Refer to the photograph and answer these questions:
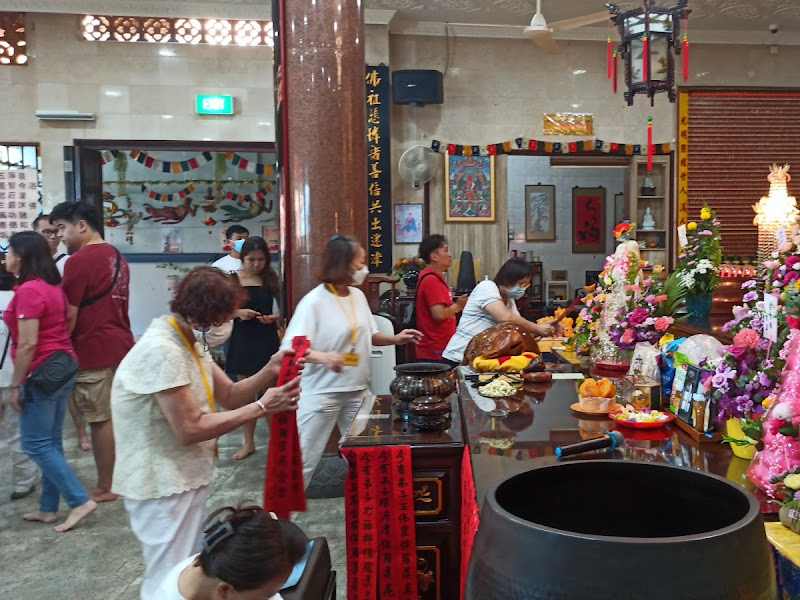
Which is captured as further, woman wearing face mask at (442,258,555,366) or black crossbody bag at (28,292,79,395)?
woman wearing face mask at (442,258,555,366)

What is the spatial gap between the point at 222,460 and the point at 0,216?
15.2 ft

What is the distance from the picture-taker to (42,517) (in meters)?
3.70

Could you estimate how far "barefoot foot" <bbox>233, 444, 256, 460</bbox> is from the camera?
4.66 metres

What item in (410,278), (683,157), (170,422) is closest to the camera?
(170,422)

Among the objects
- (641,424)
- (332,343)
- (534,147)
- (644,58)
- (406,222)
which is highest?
(534,147)

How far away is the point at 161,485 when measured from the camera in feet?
6.70

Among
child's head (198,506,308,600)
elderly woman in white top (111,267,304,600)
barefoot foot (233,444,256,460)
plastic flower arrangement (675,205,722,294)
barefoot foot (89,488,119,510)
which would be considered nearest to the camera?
child's head (198,506,308,600)

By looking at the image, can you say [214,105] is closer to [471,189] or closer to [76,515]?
[471,189]

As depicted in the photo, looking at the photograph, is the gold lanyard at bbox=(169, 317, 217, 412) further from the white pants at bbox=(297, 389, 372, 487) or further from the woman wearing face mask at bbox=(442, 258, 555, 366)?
the woman wearing face mask at bbox=(442, 258, 555, 366)

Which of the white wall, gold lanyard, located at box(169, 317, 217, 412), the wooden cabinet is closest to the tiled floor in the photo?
gold lanyard, located at box(169, 317, 217, 412)

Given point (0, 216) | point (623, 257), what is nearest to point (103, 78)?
point (0, 216)

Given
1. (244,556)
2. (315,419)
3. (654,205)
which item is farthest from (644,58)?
(654,205)

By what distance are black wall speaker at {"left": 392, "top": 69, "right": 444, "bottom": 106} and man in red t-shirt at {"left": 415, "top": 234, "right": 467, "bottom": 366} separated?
394 centimetres

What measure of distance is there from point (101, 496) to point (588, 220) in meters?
8.64
